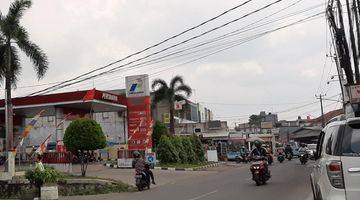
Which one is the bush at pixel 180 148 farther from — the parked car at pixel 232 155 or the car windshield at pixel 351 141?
the car windshield at pixel 351 141

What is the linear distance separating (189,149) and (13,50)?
64.0 feet

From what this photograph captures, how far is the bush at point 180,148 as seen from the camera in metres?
44.8

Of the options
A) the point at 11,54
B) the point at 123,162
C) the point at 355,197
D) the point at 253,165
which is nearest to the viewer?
the point at 355,197

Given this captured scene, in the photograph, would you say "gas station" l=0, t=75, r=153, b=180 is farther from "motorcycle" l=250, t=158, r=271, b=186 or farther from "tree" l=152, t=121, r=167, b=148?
"motorcycle" l=250, t=158, r=271, b=186

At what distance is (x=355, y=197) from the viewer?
6914 millimetres

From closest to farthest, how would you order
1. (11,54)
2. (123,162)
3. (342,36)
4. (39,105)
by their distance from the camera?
(342,36)
(11,54)
(123,162)
(39,105)

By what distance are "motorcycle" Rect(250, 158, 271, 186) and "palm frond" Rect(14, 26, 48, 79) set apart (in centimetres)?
1776

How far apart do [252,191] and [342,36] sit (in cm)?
1184

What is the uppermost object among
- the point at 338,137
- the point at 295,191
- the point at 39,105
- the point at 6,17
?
the point at 6,17

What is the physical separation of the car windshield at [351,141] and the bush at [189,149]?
130ft

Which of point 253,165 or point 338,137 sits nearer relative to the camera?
point 338,137

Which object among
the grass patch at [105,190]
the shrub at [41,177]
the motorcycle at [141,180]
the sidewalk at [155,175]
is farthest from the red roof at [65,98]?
the shrub at [41,177]

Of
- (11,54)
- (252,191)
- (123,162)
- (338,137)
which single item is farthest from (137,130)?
(338,137)

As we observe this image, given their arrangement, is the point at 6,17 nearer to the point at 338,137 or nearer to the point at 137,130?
the point at 137,130
